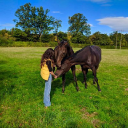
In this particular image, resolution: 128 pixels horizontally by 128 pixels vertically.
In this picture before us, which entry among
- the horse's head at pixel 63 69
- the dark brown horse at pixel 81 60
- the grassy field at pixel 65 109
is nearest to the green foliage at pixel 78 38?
the dark brown horse at pixel 81 60

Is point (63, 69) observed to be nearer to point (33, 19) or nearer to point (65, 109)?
point (65, 109)

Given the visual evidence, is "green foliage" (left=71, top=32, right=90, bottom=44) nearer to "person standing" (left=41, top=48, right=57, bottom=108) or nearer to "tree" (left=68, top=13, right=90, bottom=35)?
"tree" (left=68, top=13, right=90, bottom=35)

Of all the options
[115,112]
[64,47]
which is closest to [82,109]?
[115,112]

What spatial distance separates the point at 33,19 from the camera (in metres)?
65.4

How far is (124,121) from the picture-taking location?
341cm

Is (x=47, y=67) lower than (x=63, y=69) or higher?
higher

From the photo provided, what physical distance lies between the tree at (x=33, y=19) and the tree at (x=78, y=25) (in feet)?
44.3

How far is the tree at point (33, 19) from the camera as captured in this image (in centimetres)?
6644

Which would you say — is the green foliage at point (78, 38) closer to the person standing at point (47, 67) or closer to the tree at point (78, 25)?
the tree at point (78, 25)

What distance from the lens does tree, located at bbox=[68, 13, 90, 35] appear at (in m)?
73.6

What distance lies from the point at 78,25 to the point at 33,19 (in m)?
25.4

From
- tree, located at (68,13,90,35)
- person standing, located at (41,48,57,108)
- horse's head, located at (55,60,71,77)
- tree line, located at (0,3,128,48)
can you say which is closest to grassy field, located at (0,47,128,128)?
person standing, located at (41,48,57,108)

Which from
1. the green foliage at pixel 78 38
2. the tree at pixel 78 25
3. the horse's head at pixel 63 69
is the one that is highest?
the tree at pixel 78 25

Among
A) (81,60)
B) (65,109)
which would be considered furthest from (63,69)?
(65,109)
